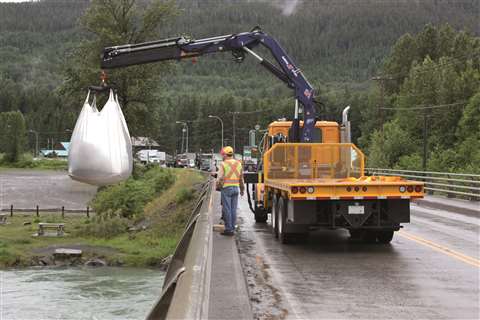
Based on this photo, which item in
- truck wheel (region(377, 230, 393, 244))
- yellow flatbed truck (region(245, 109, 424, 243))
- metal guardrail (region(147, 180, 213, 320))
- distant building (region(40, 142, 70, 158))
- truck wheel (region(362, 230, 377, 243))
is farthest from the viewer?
distant building (region(40, 142, 70, 158))

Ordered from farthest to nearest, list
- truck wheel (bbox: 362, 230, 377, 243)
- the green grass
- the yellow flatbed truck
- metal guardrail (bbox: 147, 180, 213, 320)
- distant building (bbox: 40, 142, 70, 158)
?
distant building (bbox: 40, 142, 70, 158), the green grass, truck wheel (bbox: 362, 230, 377, 243), the yellow flatbed truck, metal guardrail (bbox: 147, 180, 213, 320)

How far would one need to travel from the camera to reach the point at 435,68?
75.6 metres

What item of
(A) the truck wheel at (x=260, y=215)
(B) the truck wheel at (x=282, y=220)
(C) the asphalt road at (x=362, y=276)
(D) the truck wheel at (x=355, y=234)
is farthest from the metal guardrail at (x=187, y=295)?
(A) the truck wheel at (x=260, y=215)

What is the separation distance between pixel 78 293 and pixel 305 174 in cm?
1325

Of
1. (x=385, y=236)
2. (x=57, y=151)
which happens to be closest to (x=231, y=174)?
(x=385, y=236)

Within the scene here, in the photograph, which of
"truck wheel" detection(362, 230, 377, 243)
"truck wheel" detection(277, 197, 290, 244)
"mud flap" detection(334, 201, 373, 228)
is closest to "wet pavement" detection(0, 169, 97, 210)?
"truck wheel" detection(277, 197, 290, 244)

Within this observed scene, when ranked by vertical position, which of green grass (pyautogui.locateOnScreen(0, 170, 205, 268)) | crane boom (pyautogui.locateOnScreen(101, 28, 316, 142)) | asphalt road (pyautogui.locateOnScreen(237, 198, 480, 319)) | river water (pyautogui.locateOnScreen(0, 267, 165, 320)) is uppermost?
crane boom (pyautogui.locateOnScreen(101, 28, 316, 142))

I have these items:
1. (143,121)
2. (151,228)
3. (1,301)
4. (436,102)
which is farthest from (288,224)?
(436,102)

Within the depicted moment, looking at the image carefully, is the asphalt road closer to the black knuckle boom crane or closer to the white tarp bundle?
the black knuckle boom crane

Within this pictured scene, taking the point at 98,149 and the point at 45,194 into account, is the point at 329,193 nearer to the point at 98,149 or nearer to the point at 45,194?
the point at 98,149

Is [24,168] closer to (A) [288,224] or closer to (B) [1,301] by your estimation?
(B) [1,301]

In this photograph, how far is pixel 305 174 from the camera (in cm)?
1489

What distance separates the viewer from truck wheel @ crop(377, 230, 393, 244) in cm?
1354

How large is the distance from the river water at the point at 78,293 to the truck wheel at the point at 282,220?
8376mm
